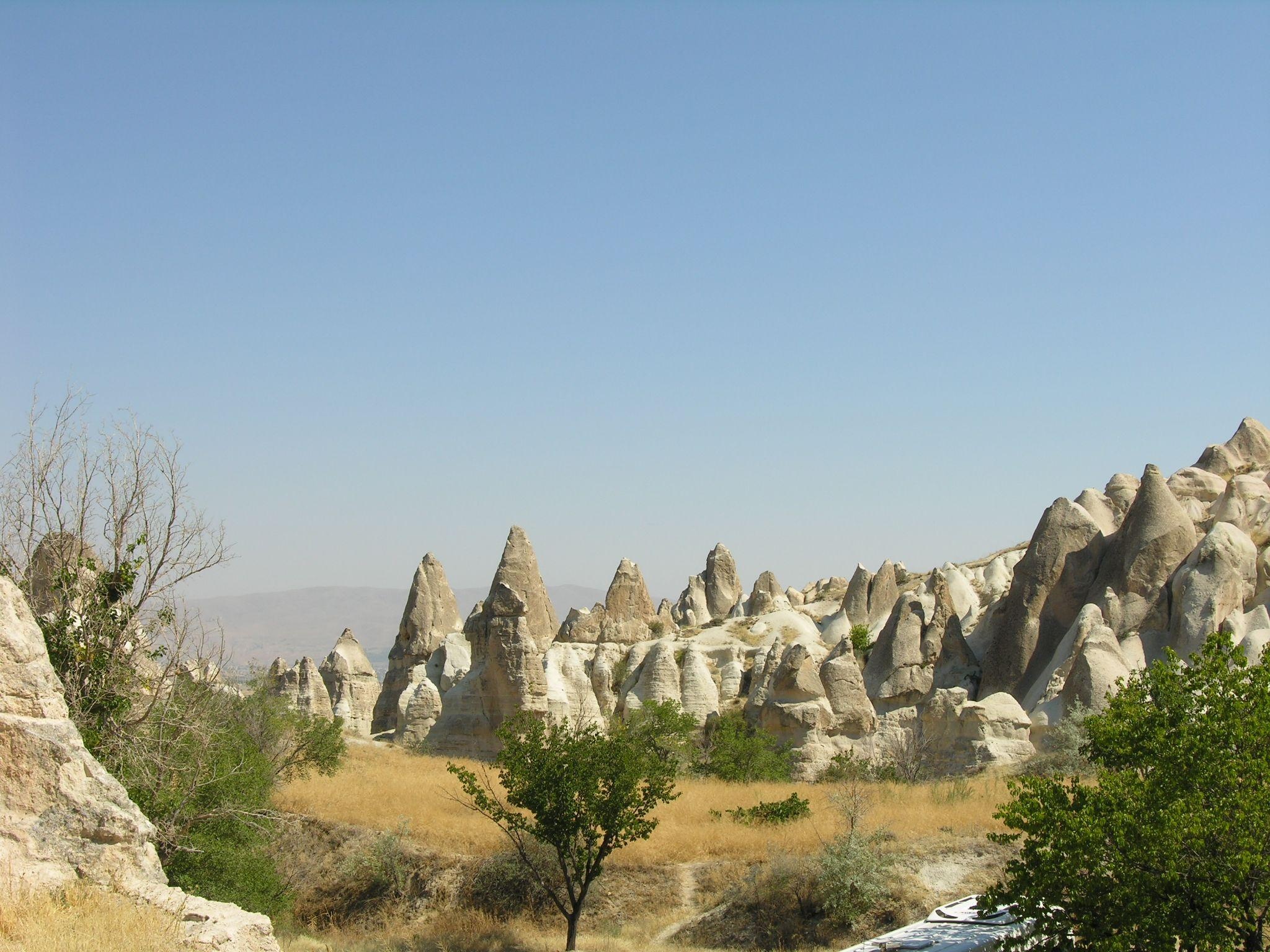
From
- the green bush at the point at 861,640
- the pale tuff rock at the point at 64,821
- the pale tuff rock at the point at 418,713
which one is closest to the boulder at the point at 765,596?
the green bush at the point at 861,640

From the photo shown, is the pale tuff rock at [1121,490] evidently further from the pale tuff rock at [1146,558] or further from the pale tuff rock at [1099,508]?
the pale tuff rock at [1146,558]

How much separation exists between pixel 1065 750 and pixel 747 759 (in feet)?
22.0

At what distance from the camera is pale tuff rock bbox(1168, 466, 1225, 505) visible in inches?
1377

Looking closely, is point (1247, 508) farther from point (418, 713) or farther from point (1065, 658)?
point (418, 713)

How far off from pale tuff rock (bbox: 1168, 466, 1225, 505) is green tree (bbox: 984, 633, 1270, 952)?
88.2 feet

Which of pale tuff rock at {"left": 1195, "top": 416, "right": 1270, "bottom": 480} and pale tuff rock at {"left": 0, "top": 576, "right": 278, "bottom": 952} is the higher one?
pale tuff rock at {"left": 1195, "top": 416, "right": 1270, "bottom": 480}

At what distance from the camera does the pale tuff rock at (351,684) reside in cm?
3847

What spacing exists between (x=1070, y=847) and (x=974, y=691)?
69.0ft

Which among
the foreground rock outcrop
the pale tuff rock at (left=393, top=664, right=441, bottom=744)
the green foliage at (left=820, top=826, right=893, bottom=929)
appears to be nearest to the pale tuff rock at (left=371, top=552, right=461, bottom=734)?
the foreground rock outcrop

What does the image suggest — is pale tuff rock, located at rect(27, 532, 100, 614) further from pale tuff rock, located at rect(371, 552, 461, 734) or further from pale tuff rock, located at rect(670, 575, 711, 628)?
pale tuff rock, located at rect(670, 575, 711, 628)

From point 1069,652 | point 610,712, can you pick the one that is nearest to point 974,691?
point 1069,652

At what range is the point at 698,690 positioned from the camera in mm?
31438

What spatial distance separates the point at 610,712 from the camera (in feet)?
106

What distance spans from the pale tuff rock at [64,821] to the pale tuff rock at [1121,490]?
3516cm
